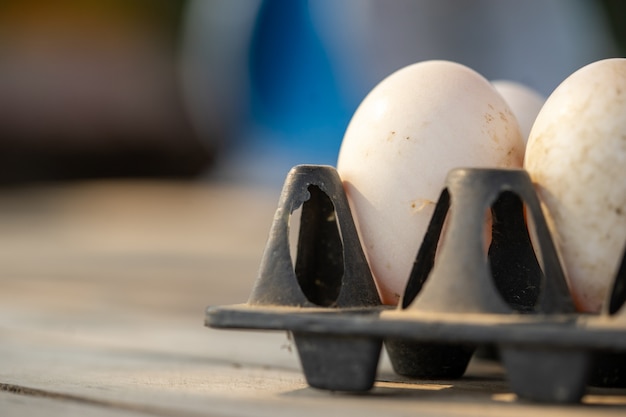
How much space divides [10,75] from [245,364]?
32.7ft

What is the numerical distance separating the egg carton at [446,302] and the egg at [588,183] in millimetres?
45

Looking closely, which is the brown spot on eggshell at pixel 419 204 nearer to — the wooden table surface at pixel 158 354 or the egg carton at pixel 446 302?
the egg carton at pixel 446 302

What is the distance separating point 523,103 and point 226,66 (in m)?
7.80

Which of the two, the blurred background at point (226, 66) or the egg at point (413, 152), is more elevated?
the blurred background at point (226, 66)

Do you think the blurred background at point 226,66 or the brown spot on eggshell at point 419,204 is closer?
the brown spot on eggshell at point 419,204

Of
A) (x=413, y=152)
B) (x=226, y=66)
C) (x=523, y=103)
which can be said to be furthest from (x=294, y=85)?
(x=413, y=152)

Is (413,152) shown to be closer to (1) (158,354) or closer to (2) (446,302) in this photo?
(2) (446,302)

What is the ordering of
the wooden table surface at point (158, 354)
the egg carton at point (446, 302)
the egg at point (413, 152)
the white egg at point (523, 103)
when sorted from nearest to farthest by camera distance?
the egg carton at point (446, 302) < the wooden table surface at point (158, 354) < the egg at point (413, 152) < the white egg at point (523, 103)

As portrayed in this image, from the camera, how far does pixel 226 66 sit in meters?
9.77

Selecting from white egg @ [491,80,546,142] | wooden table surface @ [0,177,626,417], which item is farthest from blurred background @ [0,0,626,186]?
white egg @ [491,80,546,142]

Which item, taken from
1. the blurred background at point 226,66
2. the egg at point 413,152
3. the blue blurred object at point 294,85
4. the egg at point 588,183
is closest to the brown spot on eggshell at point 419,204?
the egg at point 413,152

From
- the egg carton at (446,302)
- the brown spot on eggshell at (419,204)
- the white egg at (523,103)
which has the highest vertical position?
the white egg at (523,103)

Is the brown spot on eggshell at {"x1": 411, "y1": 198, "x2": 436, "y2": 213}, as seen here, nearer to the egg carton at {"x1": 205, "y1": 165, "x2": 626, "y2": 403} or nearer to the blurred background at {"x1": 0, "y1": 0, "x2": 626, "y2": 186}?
the egg carton at {"x1": 205, "y1": 165, "x2": 626, "y2": 403}

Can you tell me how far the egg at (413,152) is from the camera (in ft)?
5.24
